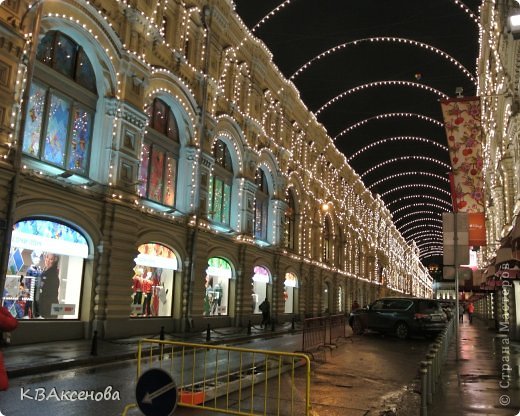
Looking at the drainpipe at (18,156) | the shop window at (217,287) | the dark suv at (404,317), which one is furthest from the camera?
the shop window at (217,287)

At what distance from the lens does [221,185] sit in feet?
95.3

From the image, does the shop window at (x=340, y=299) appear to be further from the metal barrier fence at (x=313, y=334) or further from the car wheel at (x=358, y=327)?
the metal barrier fence at (x=313, y=334)

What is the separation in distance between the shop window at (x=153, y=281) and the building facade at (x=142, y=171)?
84 millimetres

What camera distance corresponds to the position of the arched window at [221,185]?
2802 cm

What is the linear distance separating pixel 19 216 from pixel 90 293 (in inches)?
162

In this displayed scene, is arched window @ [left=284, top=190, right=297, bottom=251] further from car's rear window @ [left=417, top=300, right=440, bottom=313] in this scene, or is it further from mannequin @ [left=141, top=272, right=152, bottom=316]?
mannequin @ [left=141, top=272, right=152, bottom=316]

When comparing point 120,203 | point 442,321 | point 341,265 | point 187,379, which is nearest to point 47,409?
point 187,379

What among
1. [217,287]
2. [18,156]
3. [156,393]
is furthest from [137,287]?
[156,393]

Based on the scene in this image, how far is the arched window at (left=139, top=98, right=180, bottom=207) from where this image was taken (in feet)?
73.9

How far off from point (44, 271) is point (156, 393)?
12.5 meters

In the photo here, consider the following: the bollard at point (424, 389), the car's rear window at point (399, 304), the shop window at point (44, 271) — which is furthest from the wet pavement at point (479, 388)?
the shop window at point (44, 271)

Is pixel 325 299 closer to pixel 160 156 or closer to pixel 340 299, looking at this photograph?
pixel 340 299

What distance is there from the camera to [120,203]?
19359 mm

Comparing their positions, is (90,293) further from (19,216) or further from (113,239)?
(19,216)
